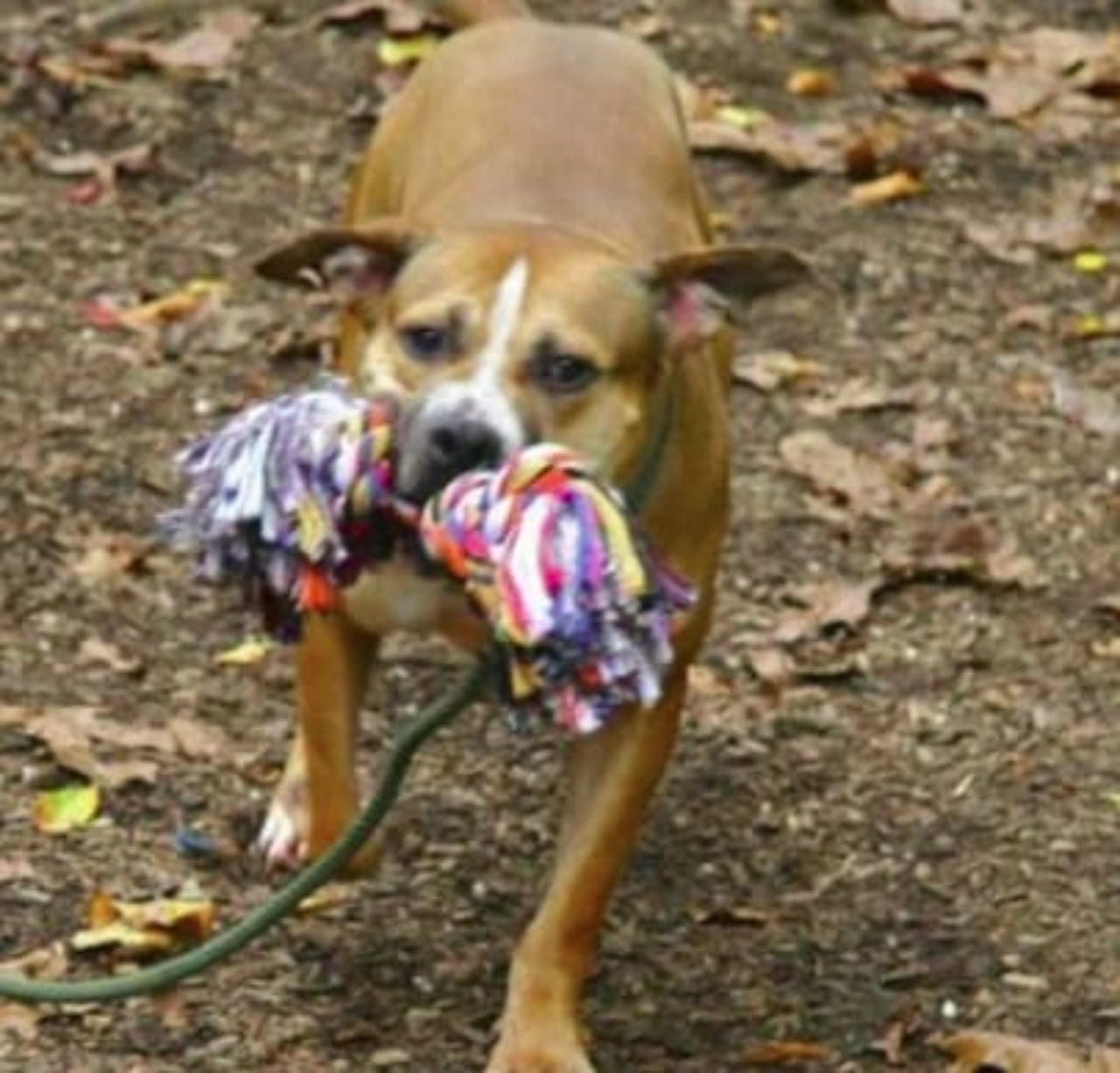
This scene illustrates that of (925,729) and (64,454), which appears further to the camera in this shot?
(64,454)

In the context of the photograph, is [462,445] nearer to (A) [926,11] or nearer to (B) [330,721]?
(B) [330,721]

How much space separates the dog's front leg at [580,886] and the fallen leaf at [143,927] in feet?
1.69

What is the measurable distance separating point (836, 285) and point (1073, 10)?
203cm

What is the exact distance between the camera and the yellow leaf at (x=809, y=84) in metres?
9.43

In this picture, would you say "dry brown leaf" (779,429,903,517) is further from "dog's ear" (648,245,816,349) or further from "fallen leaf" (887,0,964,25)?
"fallen leaf" (887,0,964,25)

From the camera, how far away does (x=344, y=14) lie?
9.56 metres

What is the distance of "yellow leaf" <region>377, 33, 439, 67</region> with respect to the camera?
30.7 feet

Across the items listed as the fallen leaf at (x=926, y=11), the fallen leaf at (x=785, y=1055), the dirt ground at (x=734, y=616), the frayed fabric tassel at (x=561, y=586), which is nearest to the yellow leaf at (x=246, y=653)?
the dirt ground at (x=734, y=616)

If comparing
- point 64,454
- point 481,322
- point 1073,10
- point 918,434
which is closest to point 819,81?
point 1073,10

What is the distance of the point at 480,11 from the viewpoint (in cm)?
721

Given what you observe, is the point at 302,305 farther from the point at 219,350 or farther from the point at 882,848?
the point at 882,848

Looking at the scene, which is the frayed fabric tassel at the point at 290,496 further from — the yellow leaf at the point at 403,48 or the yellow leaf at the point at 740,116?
the yellow leaf at the point at 403,48

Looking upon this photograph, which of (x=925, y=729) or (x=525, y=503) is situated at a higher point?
(x=525, y=503)

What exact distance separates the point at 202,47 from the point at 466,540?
4.80m
